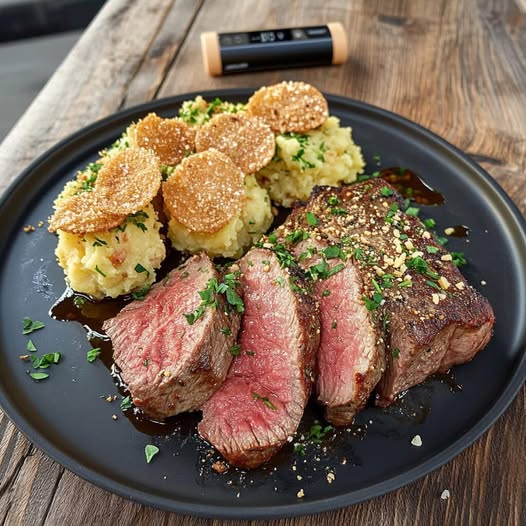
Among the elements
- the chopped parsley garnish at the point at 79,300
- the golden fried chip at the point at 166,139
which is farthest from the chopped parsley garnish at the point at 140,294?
the golden fried chip at the point at 166,139

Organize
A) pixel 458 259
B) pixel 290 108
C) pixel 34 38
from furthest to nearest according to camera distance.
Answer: pixel 34 38, pixel 290 108, pixel 458 259

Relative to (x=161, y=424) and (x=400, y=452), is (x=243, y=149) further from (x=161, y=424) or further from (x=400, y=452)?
(x=400, y=452)

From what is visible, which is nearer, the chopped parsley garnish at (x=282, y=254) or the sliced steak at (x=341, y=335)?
the sliced steak at (x=341, y=335)

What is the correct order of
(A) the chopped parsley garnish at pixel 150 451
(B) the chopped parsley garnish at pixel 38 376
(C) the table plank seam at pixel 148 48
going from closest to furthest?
(A) the chopped parsley garnish at pixel 150 451, (B) the chopped parsley garnish at pixel 38 376, (C) the table plank seam at pixel 148 48

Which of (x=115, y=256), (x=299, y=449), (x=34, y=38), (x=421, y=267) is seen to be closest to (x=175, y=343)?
(x=115, y=256)

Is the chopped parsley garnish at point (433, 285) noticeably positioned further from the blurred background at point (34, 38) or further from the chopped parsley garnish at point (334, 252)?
the blurred background at point (34, 38)

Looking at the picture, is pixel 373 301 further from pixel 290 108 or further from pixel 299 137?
pixel 290 108
